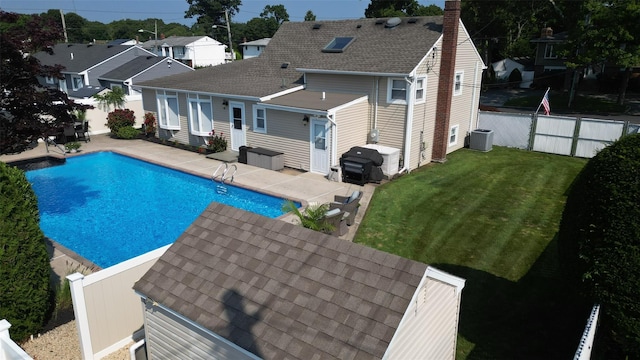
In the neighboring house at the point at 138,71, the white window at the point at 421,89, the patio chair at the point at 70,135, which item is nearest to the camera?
the white window at the point at 421,89

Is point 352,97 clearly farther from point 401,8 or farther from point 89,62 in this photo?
point 401,8

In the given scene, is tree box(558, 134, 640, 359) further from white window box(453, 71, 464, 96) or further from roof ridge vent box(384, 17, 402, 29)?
roof ridge vent box(384, 17, 402, 29)

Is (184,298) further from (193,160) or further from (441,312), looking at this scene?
(193,160)

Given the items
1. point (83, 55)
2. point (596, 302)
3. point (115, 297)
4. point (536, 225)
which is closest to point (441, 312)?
point (596, 302)

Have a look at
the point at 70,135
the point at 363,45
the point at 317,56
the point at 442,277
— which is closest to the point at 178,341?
the point at 442,277

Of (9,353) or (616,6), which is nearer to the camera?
(9,353)

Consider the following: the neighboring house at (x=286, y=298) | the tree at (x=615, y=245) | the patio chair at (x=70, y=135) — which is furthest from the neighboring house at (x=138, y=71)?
the tree at (x=615, y=245)

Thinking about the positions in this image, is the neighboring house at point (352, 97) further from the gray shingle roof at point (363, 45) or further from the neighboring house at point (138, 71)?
the neighboring house at point (138, 71)

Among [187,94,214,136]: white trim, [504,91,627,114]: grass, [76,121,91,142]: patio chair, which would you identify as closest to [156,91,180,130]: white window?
[187,94,214,136]: white trim
